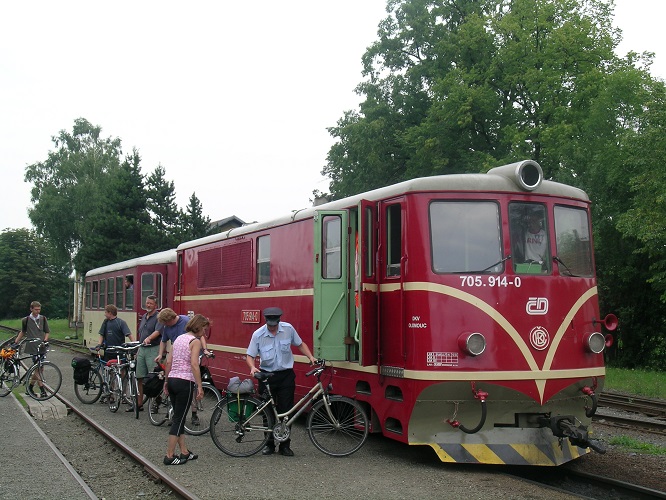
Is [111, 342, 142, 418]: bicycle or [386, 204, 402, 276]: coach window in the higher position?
[386, 204, 402, 276]: coach window

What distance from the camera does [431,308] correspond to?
28.0ft

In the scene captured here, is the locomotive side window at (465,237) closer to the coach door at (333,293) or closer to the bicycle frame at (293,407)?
the coach door at (333,293)

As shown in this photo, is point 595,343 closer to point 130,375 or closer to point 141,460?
point 141,460

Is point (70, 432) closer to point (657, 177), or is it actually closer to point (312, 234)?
point (312, 234)

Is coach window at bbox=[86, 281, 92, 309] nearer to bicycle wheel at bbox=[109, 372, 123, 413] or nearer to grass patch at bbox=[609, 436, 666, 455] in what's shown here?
bicycle wheel at bbox=[109, 372, 123, 413]

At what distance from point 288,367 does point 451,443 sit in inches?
87.4

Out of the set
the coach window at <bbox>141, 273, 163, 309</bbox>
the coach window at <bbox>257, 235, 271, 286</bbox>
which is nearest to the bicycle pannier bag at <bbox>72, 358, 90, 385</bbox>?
the coach window at <bbox>257, 235, 271, 286</bbox>

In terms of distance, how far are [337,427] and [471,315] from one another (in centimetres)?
220

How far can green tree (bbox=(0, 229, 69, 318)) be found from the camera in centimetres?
8556

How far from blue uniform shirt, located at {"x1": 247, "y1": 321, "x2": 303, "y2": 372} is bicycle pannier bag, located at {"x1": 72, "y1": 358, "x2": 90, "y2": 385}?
5948 millimetres

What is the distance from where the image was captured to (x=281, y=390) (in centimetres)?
962

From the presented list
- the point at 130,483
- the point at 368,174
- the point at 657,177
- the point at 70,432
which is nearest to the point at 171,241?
the point at 368,174

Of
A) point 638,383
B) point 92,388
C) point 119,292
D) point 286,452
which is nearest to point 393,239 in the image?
point 286,452

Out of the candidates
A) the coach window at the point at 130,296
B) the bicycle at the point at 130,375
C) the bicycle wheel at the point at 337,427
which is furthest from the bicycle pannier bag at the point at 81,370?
the coach window at the point at 130,296
